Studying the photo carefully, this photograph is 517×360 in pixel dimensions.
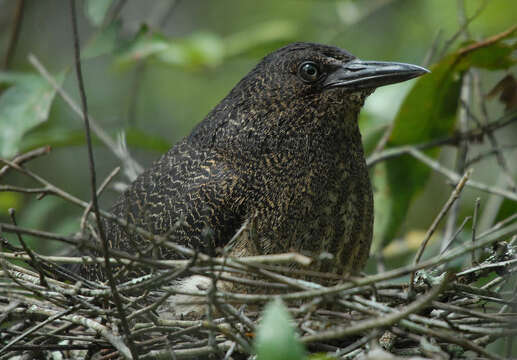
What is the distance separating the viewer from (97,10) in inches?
175

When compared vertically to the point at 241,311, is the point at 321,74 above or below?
above

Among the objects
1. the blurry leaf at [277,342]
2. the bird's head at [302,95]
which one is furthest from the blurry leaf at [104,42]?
the blurry leaf at [277,342]

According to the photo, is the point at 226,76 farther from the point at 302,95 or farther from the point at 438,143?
the point at 302,95

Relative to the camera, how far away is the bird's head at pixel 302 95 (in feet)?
12.6

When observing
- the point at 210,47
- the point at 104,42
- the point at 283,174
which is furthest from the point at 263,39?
the point at 283,174

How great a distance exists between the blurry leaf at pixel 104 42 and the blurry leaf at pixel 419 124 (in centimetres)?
207

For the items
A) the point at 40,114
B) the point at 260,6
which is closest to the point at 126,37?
the point at 40,114

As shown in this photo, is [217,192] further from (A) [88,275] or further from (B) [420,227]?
(B) [420,227]

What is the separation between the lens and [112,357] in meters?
3.37

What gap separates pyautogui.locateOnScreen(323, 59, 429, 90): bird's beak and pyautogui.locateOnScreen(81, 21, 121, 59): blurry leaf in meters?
1.77

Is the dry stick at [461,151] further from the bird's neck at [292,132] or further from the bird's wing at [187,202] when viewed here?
the bird's wing at [187,202]

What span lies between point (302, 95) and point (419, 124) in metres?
1.25

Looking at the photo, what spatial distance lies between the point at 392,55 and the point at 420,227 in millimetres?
2121

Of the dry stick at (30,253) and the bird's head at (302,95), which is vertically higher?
the bird's head at (302,95)
